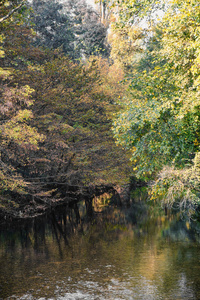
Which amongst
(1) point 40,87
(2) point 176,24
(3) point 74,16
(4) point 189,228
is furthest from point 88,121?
(3) point 74,16

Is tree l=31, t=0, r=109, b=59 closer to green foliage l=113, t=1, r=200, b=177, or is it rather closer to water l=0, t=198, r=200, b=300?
water l=0, t=198, r=200, b=300

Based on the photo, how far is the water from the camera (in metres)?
11.6

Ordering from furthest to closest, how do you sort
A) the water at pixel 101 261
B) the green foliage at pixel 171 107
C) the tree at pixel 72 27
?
the tree at pixel 72 27 < the green foliage at pixel 171 107 < the water at pixel 101 261

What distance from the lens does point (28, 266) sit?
14766 mm

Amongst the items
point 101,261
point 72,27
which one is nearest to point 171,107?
point 101,261

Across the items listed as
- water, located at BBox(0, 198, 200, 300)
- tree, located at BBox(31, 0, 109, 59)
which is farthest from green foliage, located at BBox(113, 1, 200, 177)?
tree, located at BBox(31, 0, 109, 59)

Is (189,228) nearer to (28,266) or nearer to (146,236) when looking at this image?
(146,236)

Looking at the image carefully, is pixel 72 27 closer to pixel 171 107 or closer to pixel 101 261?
pixel 171 107

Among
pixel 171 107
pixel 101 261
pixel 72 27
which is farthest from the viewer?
pixel 72 27

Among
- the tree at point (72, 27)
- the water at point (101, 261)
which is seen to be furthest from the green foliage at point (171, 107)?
the tree at point (72, 27)

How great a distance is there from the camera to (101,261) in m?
15.5

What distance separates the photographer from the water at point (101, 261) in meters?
11.6

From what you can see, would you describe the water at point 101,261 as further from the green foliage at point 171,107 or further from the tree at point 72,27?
the tree at point 72,27

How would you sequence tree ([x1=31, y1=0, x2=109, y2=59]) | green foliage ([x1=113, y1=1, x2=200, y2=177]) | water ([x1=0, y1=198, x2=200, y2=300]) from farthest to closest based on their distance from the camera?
tree ([x1=31, y1=0, x2=109, y2=59])
green foliage ([x1=113, y1=1, x2=200, y2=177])
water ([x1=0, y1=198, x2=200, y2=300])
